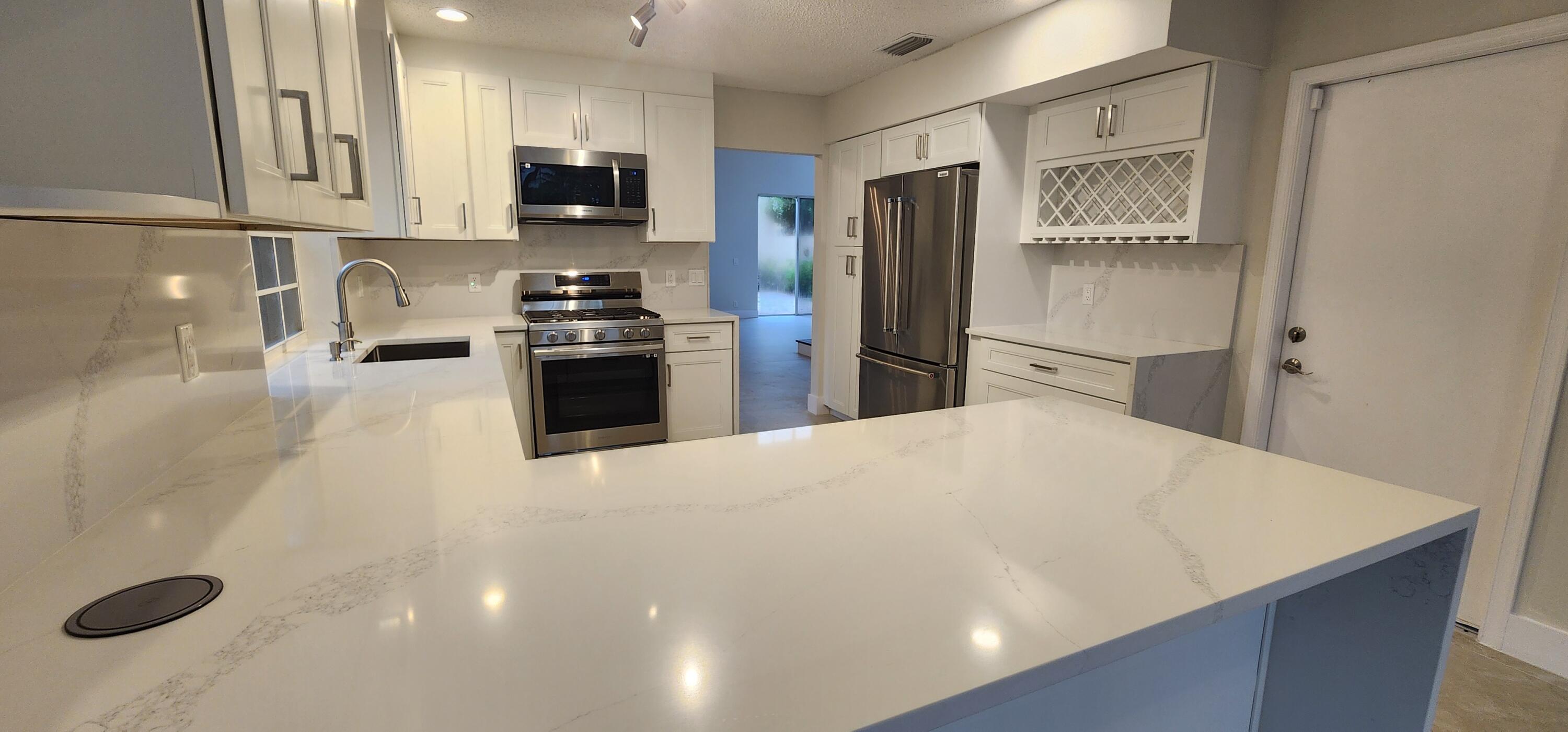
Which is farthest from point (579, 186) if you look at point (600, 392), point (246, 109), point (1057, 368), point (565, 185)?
point (246, 109)

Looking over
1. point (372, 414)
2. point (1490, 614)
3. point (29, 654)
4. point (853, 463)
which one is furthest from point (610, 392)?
point (1490, 614)

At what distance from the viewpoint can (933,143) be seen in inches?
150

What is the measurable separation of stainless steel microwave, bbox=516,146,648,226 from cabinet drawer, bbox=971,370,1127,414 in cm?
219

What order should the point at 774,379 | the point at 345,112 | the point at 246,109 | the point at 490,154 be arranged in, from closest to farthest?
the point at 246,109 → the point at 345,112 → the point at 490,154 → the point at 774,379

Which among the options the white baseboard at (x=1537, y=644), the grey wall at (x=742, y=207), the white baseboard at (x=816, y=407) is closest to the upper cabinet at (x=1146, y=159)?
the white baseboard at (x=1537, y=644)

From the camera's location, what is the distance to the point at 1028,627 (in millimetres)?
716

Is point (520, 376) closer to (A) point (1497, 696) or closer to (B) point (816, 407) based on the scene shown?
(B) point (816, 407)

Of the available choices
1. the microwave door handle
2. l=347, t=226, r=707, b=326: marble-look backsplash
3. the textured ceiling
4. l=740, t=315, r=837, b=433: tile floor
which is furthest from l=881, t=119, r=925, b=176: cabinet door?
l=740, t=315, r=837, b=433: tile floor

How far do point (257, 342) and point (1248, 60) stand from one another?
11.6ft

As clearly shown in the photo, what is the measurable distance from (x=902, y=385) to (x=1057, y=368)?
1.10 metres

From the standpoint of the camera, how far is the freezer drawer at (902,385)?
372 cm

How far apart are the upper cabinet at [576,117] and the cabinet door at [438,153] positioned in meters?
0.29

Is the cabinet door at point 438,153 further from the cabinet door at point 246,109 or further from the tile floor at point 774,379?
the cabinet door at point 246,109

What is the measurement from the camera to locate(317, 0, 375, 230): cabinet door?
52.6 inches
